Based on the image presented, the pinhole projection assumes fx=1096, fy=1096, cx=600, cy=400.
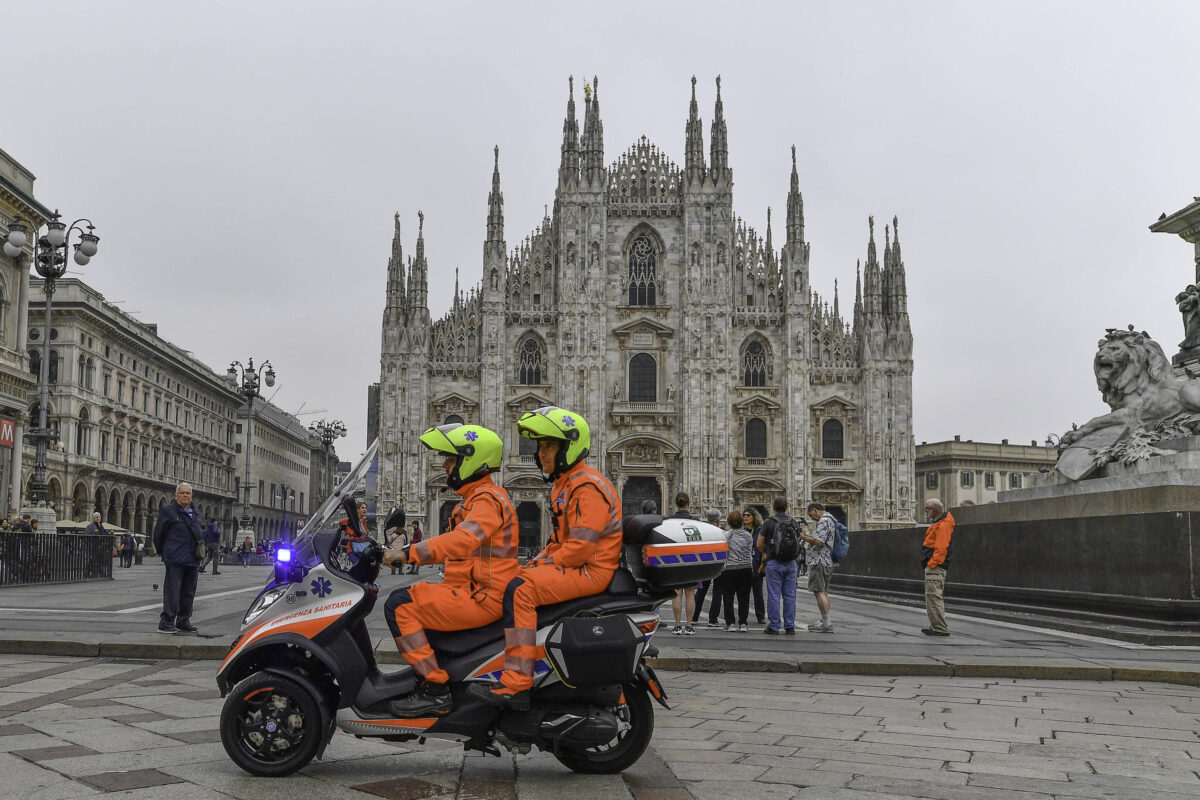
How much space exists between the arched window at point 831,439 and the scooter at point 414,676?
4154 centimetres

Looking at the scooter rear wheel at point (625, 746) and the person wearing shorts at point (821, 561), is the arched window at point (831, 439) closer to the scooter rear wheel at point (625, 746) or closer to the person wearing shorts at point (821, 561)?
the person wearing shorts at point (821, 561)

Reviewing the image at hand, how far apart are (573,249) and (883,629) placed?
114 feet

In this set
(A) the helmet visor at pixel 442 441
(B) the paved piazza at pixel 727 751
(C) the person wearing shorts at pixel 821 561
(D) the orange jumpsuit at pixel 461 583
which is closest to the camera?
(B) the paved piazza at pixel 727 751

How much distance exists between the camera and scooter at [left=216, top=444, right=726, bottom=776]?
423cm

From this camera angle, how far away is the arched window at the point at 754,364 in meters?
45.3

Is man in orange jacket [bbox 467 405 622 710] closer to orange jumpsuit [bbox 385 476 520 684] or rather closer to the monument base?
orange jumpsuit [bbox 385 476 520 684]

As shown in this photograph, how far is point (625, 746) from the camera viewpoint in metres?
4.45

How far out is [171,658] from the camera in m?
8.30

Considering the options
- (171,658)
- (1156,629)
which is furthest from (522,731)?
(1156,629)

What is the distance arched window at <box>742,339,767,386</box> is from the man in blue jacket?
36812 millimetres

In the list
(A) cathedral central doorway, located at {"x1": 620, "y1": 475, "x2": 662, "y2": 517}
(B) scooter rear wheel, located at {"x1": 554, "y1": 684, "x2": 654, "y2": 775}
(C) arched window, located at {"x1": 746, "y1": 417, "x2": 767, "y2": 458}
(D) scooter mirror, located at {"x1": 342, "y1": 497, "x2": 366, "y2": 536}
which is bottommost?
(B) scooter rear wheel, located at {"x1": 554, "y1": 684, "x2": 654, "y2": 775}

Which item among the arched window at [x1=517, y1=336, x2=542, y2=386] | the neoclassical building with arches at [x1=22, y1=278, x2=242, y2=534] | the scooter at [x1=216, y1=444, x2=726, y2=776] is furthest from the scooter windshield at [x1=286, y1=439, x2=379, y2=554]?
the arched window at [x1=517, y1=336, x2=542, y2=386]

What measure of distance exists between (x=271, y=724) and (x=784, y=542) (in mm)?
7153

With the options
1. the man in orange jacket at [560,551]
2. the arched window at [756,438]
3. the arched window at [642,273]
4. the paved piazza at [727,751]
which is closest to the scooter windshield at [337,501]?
the man in orange jacket at [560,551]
